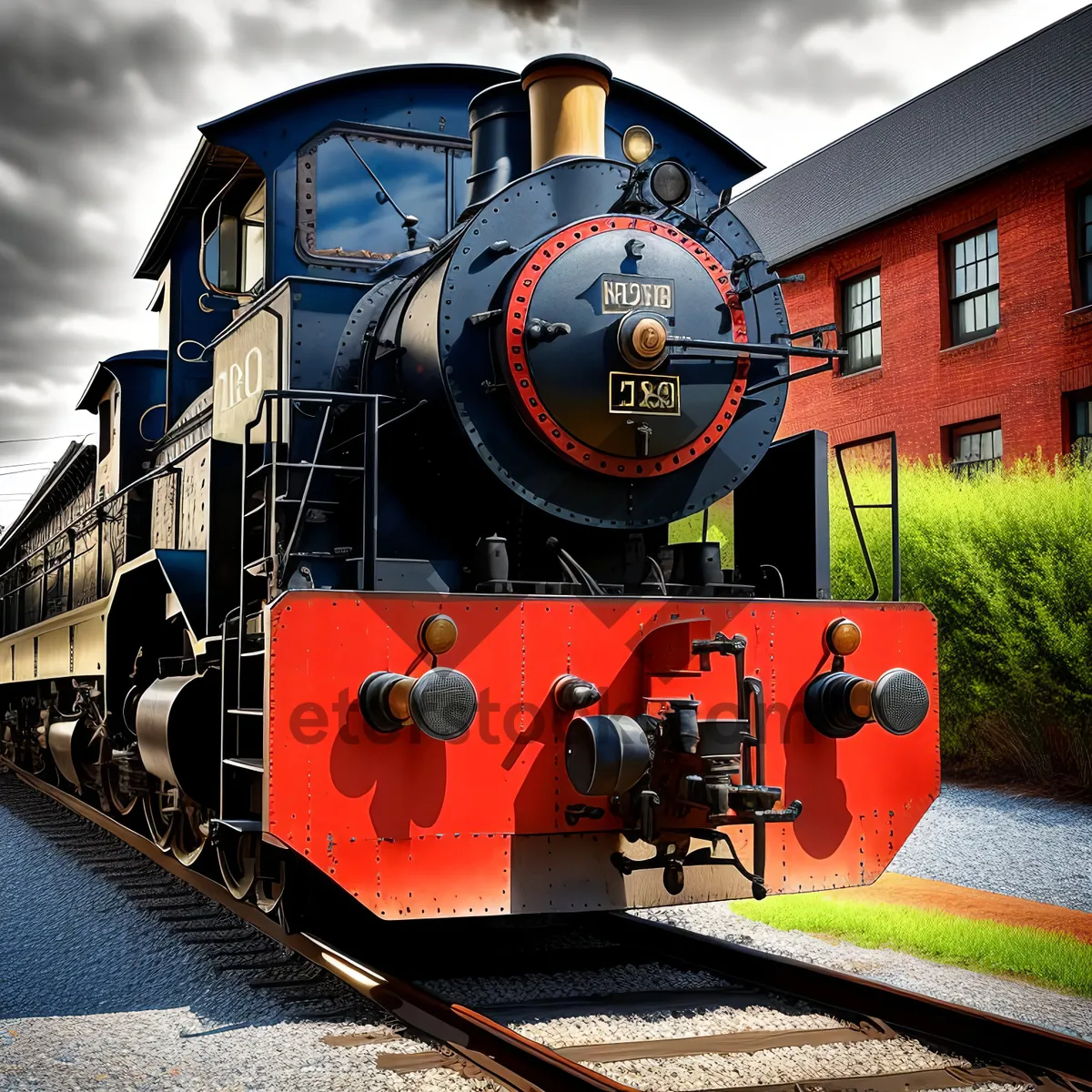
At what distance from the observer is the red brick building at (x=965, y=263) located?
14914 millimetres

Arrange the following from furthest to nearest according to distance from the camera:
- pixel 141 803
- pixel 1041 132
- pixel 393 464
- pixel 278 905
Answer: pixel 1041 132 < pixel 141 803 < pixel 393 464 < pixel 278 905

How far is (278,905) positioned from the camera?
4.56 m

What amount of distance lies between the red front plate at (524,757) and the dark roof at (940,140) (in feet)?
40.4

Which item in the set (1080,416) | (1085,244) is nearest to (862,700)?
(1080,416)

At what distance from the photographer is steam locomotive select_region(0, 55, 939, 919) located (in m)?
4.11

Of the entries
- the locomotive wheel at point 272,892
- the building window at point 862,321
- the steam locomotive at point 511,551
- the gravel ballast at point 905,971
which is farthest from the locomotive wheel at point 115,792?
the building window at point 862,321

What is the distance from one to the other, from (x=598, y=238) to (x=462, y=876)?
2.39 m

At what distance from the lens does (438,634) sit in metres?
4.13

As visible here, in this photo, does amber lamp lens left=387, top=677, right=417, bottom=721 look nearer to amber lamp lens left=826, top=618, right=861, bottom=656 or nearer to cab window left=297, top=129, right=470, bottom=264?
amber lamp lens left=826, top=618, right=861, bottom=656

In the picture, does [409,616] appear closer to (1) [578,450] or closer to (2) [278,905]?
(1) [578,450]

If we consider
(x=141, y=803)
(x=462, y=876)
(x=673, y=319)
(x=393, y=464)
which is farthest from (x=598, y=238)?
(x=141, y=803)

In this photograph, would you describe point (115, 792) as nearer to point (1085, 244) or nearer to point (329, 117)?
point (329, 117)

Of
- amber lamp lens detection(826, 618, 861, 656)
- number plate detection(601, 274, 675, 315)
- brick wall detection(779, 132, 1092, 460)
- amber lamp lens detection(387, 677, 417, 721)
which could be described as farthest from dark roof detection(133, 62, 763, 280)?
brick wall detection(779, 132, 1092, 460)

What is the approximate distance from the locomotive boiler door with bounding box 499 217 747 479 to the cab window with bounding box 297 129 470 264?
1.17 metres
